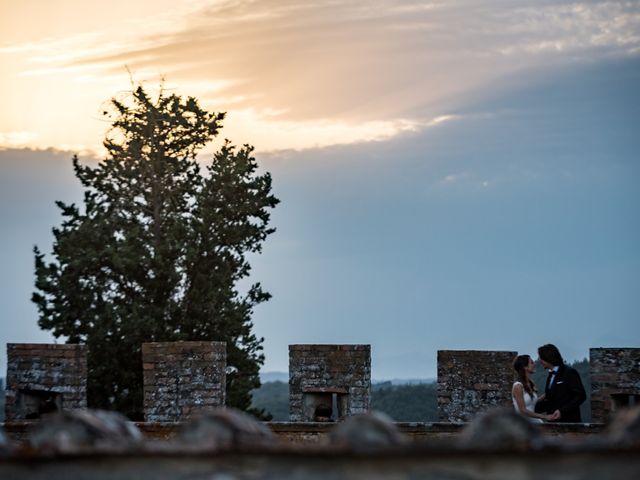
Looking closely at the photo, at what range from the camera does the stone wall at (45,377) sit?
1289 centimetres

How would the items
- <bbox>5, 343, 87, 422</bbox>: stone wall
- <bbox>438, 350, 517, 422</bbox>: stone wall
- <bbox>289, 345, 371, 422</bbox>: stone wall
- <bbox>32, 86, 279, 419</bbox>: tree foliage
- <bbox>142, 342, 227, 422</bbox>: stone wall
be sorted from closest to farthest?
<bbox>142, 342, 227, 422</bbox>: stone wall → <bbox>438, 350, 517, 422</bbox>: stone wall → <bbox>5, 343, 87, 422</bbox>: stone wall → <bbox>289, 345, 371, 422</bbox>: stone wall → <bbox>32, 86, 279, 419</bbox>: tree foliage

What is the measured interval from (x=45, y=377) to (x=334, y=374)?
2.86m

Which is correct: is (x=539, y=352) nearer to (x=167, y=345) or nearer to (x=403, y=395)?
(x=167, y=345)

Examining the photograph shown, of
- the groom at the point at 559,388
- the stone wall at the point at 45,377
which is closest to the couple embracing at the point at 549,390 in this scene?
the groom at the point at 559,388

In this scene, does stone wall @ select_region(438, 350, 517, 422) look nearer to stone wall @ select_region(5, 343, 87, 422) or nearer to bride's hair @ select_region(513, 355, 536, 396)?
bride's hair @ select_region(513, 355, 536, 396)

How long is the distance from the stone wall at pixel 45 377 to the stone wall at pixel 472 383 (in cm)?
351

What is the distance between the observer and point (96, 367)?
74.1 feet

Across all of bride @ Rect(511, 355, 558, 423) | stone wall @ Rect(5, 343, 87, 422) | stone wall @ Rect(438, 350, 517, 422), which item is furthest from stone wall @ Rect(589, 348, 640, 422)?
stone wall @ Rect(5, 343, 87, 422)

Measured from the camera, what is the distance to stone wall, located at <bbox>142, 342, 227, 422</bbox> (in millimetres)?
12469

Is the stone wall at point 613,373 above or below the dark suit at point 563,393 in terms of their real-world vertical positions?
above

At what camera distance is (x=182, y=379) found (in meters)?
12.5

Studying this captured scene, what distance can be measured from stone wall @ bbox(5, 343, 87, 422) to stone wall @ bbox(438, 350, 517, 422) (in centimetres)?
351

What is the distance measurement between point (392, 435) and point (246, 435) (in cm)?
51

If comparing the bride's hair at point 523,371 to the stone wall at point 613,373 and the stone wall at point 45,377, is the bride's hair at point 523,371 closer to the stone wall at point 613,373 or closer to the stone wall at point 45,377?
the stone wall at point 613,373
